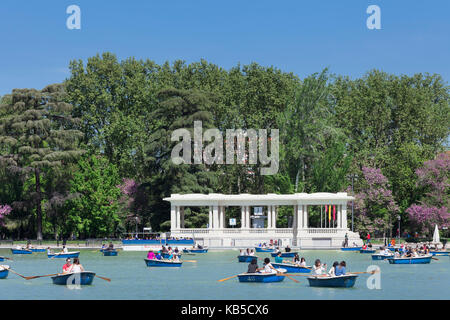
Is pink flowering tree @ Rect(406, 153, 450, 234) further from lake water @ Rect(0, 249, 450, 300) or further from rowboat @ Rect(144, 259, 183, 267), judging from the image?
rowboat @ Rect(144, 259, 183, 267)

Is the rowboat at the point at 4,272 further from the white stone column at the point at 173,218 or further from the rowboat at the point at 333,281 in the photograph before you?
the white stone column at the point at 173,218

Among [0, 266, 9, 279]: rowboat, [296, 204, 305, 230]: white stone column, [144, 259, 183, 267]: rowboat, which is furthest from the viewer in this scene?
[296, 204, 305, 230]: white stone column

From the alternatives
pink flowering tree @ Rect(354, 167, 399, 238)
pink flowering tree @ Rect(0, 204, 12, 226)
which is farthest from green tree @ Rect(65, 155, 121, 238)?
pink flowering tree @ Rect(354, 167, 399, 238)

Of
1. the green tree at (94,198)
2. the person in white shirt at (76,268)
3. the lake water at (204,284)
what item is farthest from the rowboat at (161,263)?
the green tree at (94,198)

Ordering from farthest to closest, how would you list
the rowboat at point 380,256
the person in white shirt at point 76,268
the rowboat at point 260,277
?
the rowboat at point 380,256
the rowboat at point 260,277
the person in white shirt at point 76,268

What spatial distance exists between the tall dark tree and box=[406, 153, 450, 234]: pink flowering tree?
43859mm

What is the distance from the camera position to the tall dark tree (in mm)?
96750

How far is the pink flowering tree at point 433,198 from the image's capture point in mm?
97000

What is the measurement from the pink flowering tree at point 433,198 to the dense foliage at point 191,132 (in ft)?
1.07

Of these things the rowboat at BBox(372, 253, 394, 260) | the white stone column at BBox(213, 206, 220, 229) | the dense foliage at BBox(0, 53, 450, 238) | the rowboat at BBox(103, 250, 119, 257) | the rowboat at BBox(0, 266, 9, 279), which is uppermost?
the dense foliage at BBox(0, 53, 450, 238)

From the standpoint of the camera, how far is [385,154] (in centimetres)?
10838

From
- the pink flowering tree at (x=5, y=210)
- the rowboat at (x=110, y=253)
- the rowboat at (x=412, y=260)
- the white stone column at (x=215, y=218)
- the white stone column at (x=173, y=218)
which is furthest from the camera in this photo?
the pink flowering tree at (x=5, y=210)

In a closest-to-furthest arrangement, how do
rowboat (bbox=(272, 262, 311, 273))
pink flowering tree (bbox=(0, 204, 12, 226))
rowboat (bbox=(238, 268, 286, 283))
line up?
1. rowboat (bbox=(238, 268, 286, 283))
2. rowboat (bbox=(272, 262, 311, 273))
3. pink flowering tree (bbox=(0, 204, 12, 226))

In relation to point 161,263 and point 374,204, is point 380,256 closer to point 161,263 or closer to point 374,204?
point 161,263
